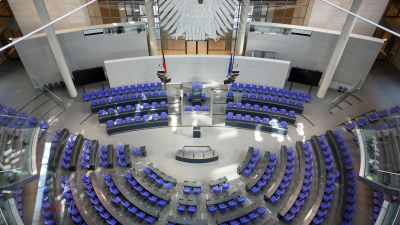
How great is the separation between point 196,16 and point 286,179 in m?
9.04

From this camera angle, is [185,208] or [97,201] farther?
[185,208]

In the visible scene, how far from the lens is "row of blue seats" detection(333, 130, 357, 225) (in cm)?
1162

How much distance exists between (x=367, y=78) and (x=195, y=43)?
12.4m

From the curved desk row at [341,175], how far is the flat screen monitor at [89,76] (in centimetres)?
1422

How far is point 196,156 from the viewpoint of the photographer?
47.4ft

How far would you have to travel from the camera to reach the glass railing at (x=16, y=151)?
10.2 meters

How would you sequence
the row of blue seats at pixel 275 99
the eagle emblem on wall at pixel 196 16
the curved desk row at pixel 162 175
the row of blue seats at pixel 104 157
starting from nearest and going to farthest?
the eagle emblem on wall at pixel 196 16 → the curved desk row at pixel 162 175 → the row of blue seats at pixel 104 157 → the row of blue seats at pixel 275 99

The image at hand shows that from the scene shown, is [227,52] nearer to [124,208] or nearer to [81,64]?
[81,64]

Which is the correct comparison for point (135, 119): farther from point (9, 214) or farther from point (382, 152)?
point (382, 152)

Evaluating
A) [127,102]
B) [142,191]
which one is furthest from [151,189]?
[127,102]

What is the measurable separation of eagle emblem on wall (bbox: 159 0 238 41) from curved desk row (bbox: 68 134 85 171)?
9.13 meters

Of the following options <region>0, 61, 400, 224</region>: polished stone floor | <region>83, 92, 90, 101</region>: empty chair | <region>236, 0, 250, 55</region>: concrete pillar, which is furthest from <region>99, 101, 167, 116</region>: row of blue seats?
<region>236, 0, 250, 55</region>: concrete pillar

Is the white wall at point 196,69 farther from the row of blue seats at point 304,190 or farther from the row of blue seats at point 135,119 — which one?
the row of blue seats at point 304,190

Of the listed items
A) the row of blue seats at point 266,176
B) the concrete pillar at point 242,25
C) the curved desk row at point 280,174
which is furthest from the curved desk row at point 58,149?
the concrete pillar at point 242,25
